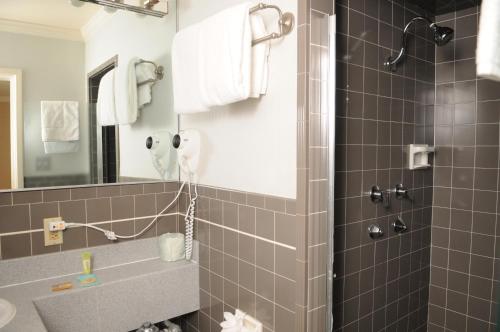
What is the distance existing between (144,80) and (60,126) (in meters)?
0.52

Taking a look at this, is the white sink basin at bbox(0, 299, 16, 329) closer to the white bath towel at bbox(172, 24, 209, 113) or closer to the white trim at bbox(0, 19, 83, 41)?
the white bath towel at bbox(172, 24, 209, 113)

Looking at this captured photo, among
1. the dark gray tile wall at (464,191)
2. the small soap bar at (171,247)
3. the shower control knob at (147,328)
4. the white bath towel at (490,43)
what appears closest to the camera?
the white bath towel at (490,43)

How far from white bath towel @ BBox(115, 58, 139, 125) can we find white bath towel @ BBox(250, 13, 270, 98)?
2.83 feet

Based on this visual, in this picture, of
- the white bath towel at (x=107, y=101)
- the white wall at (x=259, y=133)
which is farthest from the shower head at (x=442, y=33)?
the white bath towel at (x=107, y=101)

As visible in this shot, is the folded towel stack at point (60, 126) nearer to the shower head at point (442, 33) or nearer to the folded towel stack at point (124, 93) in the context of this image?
the folded towel stack at point (124, 93)

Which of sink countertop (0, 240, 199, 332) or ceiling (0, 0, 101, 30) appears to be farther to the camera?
ceiling (0, 0, 101, 30)

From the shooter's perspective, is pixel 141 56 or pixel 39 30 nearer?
pixel 39 30

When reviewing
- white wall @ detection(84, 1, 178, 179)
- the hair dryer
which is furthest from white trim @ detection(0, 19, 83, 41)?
the hair dryer

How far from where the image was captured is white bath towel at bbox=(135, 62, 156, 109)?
6.45ft

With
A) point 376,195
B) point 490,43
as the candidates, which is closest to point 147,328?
point 376,195

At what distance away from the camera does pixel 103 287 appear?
1561 mm

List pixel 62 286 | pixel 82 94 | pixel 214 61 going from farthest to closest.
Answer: pixel 82 94, pixel 62 286, pixel 214 61

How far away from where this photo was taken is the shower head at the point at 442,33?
1.96 m

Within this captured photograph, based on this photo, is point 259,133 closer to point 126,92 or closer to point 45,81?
point 126,92
